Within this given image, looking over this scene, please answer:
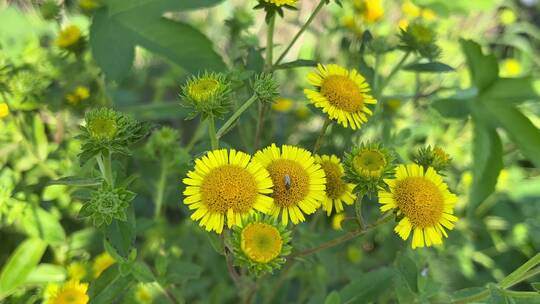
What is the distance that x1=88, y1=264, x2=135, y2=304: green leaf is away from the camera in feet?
2.93

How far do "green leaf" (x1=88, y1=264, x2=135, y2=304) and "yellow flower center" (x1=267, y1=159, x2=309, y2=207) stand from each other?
35 cm

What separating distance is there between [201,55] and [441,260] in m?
1.02

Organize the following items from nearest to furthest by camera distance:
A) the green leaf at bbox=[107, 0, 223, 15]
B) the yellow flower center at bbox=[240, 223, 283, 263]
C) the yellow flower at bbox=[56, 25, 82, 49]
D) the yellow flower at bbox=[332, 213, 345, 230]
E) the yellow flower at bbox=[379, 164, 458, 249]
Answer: the yellow flower center at bbox=[240, 223, 283, 263] → the yellow flower at bbox=[379, 164, 458, 249] → the yellow flower at bbox=[332, 213, 345, 230] → the green leaf at bbox=[107, 0, 223, 15] → the yellow flower at bbox=[56, 25, 82, 49]

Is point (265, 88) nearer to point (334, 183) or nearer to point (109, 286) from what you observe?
point (334, 183)

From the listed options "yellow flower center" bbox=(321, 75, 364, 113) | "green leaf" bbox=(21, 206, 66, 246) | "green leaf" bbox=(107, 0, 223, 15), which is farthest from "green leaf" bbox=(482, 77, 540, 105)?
"green leaf" bbox=(21, 206, 66, 246)

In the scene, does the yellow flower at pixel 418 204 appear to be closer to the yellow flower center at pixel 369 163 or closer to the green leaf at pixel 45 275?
the yellow flower center at pixel 369 163

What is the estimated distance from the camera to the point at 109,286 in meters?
0.92

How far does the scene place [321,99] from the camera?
2.79 feet

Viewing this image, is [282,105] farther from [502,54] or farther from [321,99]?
[502,54]

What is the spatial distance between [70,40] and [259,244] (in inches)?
32.6

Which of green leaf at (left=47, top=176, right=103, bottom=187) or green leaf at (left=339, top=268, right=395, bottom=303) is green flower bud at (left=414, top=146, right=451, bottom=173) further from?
green leaf at (left=47, top=176, right=103, bottom=187)

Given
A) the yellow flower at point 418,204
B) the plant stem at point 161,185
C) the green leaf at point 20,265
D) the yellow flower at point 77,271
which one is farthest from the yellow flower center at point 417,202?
the green leaf at point 20,265

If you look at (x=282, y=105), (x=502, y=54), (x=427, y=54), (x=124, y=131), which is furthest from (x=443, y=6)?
(x=502, y=54)

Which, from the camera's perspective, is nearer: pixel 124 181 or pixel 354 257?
pixel 124 181
